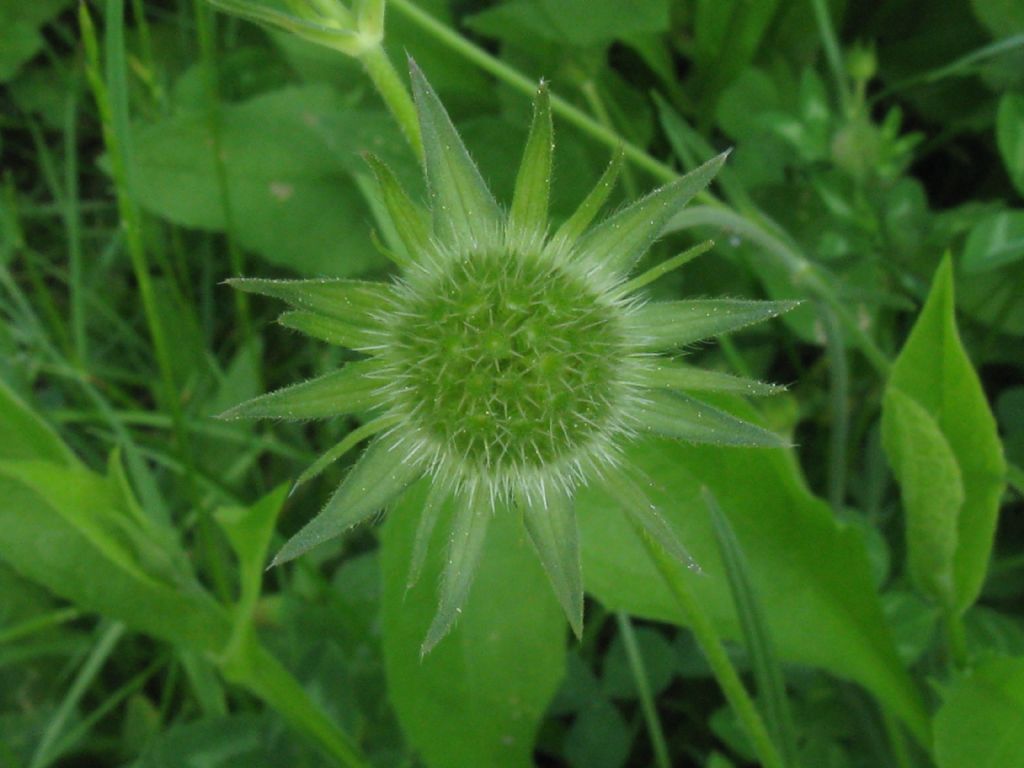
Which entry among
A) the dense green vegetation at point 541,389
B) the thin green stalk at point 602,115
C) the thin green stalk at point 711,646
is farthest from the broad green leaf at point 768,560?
the thin green stalk at point 602,115

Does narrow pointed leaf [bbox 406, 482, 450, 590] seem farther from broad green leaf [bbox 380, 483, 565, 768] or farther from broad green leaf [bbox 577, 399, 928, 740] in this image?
broad green leaf [bbox 380, 483, 565, 768]

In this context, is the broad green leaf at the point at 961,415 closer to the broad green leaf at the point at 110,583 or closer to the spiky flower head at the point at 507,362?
the spiky flower head at the point at 507,362

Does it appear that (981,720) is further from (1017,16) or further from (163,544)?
(1017,16)

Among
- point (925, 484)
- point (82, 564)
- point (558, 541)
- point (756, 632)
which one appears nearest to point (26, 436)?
point (82, 564)

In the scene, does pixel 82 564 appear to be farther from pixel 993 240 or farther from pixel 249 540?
pixel 993 240

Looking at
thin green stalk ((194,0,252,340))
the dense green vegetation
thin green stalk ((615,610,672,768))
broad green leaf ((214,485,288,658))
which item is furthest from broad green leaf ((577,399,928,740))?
thin green stalk ((194,0,252,340))

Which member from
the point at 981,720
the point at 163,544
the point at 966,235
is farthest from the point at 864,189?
the point at 163,544
